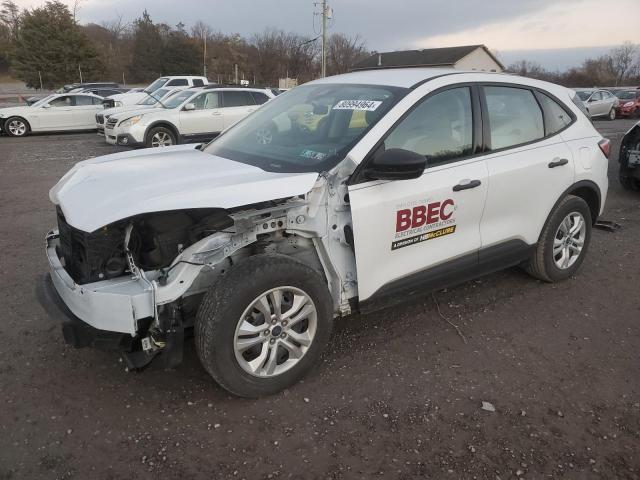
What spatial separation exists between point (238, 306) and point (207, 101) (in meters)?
11.6

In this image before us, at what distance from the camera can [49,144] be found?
A: 1520 centimetres

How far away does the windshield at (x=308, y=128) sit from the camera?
3182 mm

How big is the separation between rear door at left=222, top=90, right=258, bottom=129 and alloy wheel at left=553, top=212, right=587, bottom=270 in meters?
10.2

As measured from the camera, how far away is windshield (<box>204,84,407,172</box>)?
10.4 feet

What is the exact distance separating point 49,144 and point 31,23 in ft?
121

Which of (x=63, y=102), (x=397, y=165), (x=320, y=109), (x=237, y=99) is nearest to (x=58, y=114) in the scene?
(x=63, y=102)

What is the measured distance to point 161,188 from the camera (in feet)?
8.77

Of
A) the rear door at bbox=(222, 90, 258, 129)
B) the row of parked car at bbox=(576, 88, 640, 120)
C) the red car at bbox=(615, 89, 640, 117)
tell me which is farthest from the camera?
the red car at bbox=(615, 89, 640, 117)

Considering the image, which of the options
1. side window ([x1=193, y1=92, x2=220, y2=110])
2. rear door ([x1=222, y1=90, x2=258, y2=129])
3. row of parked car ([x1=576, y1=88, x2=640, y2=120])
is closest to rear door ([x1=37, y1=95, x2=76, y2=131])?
side window ([x1=193, y1=92, x2=220, y2=110])

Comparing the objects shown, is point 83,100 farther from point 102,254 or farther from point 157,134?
point 102,254

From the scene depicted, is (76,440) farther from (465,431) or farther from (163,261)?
(465,431)

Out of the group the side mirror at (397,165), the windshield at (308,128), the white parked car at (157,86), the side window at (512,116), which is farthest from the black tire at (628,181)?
the white parked car at (157,86)

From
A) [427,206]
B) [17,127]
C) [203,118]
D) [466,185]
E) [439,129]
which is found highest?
[203,118]

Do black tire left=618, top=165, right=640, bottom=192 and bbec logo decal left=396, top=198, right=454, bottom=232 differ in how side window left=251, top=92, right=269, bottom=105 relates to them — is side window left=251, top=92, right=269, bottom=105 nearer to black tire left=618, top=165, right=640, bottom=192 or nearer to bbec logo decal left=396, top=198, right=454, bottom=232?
black tire left=618, top=165, right=640, bottom=192
